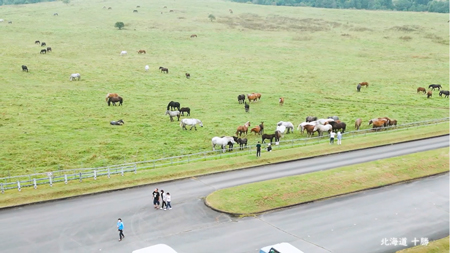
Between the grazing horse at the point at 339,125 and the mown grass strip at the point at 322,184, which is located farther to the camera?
the grazing horse at the point at 339,125

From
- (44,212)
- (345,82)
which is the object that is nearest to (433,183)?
(44,212)

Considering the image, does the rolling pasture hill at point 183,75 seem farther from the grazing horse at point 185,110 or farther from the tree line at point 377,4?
the tree line at point 377,4

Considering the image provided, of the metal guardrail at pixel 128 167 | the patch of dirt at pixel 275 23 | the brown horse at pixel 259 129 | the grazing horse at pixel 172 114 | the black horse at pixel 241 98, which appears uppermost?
the patch of dirt at pixel 275 23

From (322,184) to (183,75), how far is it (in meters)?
42.7

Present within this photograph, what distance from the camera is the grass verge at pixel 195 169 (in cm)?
2755

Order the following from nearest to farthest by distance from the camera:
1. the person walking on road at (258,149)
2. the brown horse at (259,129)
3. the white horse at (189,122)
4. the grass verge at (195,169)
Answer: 1. the grass verge at (195,169)
2. the person walking on road at (258,149)
3. the brown horse at (259,129)
4. the white horse at (189,122)

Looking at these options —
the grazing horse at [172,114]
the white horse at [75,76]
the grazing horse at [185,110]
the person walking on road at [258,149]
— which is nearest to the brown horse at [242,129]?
the person walking on road at [258,149]

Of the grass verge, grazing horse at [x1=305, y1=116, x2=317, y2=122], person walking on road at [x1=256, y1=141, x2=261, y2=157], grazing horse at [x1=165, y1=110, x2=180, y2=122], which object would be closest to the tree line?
grazing horse at [x1=305, y1=116, x2=317, y2=122]

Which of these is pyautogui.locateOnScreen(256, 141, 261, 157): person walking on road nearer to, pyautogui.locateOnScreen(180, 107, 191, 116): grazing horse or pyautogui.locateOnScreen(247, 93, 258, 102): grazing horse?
pyautogui.locateOnScreen(180, 107, 191, 116): grazing horse

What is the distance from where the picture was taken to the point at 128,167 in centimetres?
→ 3325

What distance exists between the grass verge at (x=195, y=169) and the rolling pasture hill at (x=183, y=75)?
447 centimetres

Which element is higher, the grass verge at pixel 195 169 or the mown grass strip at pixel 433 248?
the grass verge at pixel 195 169

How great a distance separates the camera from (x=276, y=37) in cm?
10762

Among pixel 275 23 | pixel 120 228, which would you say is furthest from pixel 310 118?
pixel 275 23
